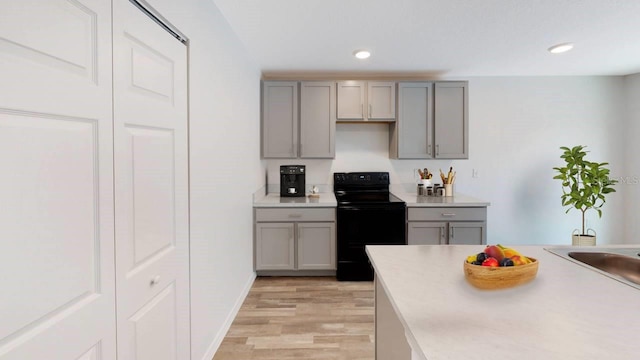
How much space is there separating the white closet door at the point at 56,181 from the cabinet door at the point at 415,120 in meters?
3.31

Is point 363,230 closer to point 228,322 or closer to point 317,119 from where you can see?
point 317,119

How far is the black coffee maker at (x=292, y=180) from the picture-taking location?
4.06m

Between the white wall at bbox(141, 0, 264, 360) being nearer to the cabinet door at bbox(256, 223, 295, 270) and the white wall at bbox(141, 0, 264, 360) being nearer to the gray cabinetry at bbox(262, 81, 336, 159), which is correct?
the cabinet door at bbox(256, 223, 295, 270)

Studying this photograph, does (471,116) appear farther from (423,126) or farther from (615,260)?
(615,260)

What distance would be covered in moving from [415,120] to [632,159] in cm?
273

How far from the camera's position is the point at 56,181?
933mm

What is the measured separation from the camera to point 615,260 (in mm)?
1617

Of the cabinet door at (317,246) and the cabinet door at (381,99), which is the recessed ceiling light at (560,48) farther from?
the cabinet door at (317,246)

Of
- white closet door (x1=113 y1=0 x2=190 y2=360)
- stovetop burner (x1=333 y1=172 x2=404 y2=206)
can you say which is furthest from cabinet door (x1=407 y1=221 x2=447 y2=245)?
white closet door (x1=113 y1=0 x2=190 y2=360)

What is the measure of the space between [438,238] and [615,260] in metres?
2.09

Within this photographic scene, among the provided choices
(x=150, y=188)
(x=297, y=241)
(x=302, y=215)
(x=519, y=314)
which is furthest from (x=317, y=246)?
(x=519, y=314)

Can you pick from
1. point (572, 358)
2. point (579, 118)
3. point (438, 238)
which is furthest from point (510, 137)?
point (572, 358)

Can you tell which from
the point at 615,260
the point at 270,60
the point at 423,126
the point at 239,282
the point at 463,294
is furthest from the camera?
the point at 423,126

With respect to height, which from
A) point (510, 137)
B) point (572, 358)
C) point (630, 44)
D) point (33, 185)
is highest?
point (630, 44)
